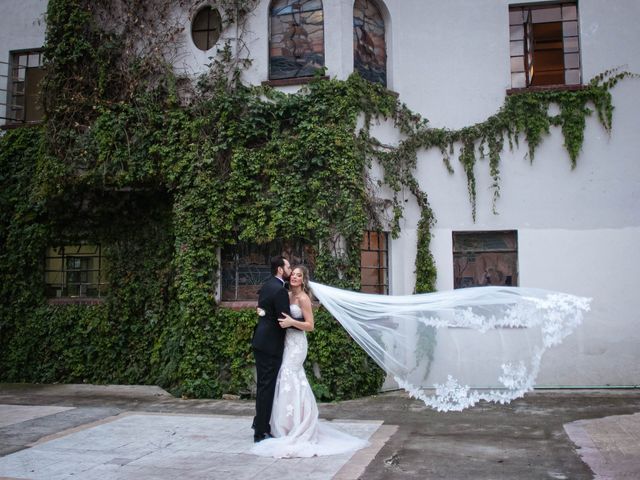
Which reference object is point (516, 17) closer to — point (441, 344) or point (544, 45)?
point (544, 45)

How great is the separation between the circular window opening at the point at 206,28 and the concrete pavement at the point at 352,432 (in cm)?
654

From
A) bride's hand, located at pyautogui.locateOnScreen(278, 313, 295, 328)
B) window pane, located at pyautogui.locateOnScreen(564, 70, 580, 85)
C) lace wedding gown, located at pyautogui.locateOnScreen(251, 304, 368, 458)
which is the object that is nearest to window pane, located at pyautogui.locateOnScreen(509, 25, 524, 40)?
window pane, located at pyautogui.locateOnScreen(564, 70, 580, 85)

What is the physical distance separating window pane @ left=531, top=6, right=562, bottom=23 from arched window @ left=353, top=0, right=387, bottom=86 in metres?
2.94

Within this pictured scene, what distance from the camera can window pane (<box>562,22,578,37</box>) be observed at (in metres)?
11.7

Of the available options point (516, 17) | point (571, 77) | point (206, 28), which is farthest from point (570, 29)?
point (206, 28)

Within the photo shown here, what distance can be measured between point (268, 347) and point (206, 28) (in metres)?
7.13

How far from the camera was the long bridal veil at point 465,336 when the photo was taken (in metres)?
7.09

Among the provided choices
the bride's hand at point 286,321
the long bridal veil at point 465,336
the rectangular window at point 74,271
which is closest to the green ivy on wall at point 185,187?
the rectangular window at point 74,271

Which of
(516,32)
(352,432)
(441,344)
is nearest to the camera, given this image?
(441,344)

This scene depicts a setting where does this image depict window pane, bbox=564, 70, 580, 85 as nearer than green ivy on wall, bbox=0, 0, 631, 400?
No

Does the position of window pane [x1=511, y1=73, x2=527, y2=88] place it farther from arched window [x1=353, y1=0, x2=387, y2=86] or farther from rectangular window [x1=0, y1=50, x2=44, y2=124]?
rectangular window [x1=0, y1=50, x2=44, y2=124]

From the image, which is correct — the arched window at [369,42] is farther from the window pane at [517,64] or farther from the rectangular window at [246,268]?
the rectangular window at [246,268]

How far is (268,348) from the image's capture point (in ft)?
23.5

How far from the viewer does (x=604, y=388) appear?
1083cm
